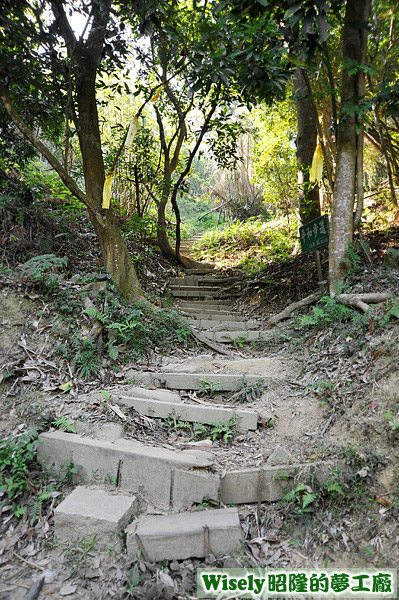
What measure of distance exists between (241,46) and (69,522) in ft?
17.1

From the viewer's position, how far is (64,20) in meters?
5.30

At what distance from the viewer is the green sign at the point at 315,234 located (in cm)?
550

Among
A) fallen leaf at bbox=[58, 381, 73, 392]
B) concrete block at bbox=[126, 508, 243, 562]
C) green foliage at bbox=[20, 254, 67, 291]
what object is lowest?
concrete block at bbox=[126, 508, 243, 562]

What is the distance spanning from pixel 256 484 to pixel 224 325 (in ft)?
11.9

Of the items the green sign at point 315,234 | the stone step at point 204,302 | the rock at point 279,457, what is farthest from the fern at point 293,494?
the stone step at point 204,302

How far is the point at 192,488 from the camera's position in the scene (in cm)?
264

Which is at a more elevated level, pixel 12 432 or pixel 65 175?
pixel 65 175

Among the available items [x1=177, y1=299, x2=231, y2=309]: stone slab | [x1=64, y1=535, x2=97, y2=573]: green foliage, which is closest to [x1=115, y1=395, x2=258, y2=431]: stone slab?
[x1=64, y1=535, x2=97, y2=573]: green foliage

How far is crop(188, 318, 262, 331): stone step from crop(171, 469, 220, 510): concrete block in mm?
3416

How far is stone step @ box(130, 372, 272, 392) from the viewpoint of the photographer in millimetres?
3877

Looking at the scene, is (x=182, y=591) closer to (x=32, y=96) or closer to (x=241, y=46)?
(x=241, y=46)

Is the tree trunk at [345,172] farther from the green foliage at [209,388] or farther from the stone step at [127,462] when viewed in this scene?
the stone step at [127,462]

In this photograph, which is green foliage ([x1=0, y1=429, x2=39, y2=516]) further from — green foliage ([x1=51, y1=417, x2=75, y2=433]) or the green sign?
the green sign

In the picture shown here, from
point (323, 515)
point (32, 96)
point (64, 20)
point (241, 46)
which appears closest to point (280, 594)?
point (323, 515)
